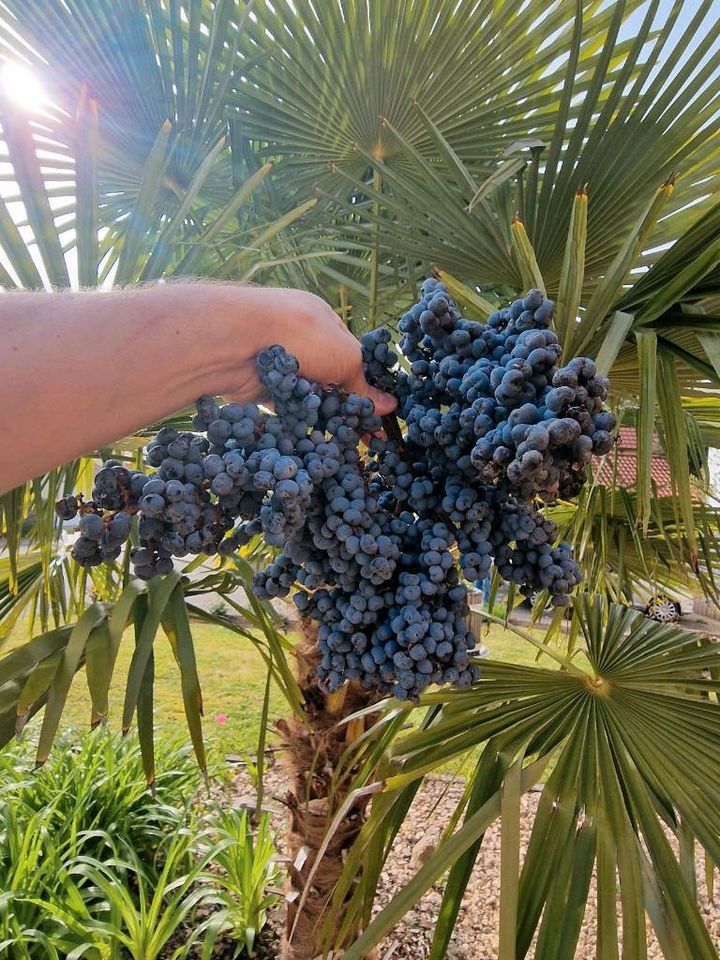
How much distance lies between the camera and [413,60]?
1.58 metres

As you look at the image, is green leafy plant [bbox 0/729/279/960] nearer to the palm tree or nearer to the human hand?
the palm tree

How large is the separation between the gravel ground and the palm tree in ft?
2.16

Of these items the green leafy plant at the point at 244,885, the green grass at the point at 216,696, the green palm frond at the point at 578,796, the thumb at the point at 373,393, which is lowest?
the green leafy plant at the point at 244,885

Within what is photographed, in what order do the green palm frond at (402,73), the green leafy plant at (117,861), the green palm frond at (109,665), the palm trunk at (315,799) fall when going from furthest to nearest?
the green leafy plant at (117,861) < the palm trunk at (315,799) < the green palm frond at (402,73) < the green palm frond at (109,665)

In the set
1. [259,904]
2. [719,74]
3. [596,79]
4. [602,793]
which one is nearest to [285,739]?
[259,904]

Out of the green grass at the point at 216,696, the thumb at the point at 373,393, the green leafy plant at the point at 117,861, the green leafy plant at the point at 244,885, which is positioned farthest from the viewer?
the green grass at the point at 216,696

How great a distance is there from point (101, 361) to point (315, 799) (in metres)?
1.45

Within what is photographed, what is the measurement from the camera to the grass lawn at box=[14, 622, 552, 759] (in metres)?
3.82

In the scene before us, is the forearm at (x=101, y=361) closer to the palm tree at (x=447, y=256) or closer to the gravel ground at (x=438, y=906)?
the palm tree at (x=447, y=256)

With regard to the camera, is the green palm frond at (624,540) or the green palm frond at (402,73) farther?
the green palm frond at (624,540)

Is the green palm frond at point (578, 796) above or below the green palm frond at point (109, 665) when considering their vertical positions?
below

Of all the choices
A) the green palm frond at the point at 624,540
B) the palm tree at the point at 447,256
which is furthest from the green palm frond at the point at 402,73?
the green palm frond at the point at 624,540

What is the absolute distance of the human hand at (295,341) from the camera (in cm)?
76

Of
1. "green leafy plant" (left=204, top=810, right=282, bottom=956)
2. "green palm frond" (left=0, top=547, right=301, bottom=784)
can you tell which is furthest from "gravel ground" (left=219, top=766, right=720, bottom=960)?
"green palm frond" (left=0, top=547, right=301, bottom=784)
